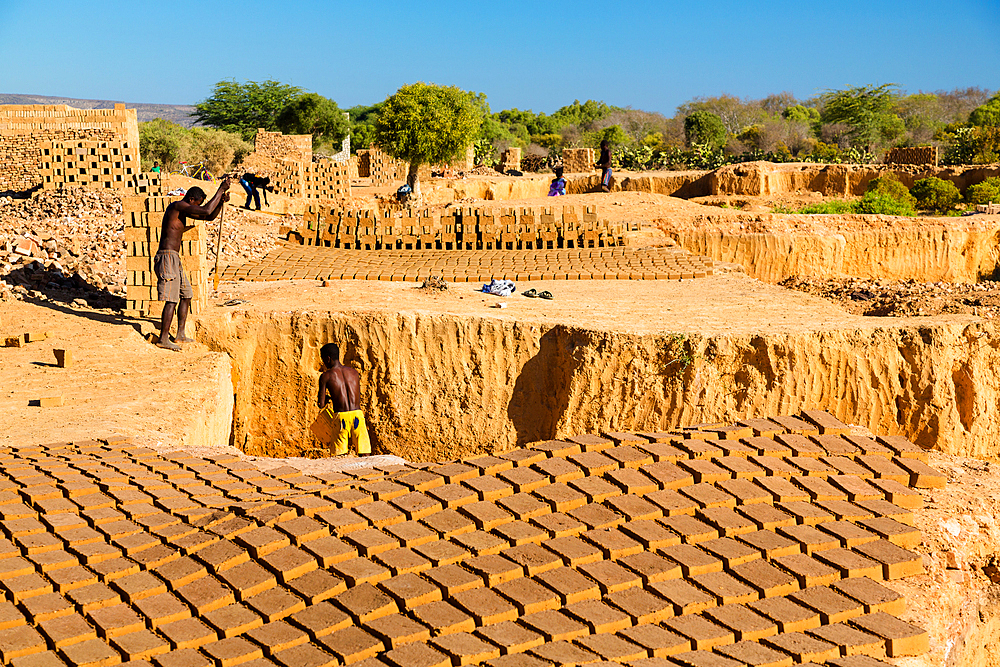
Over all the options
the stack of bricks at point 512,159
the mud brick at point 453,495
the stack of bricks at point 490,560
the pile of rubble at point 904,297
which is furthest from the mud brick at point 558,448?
the stack of bricks at point 512,159

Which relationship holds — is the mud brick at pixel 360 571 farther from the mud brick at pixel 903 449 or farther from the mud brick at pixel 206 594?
the mud brick at pixel 903 449

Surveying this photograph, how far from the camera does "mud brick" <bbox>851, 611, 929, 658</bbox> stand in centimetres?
319

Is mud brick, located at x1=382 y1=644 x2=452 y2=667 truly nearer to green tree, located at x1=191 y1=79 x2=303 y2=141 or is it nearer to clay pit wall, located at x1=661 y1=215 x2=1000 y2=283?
clay pit wall, located at x1=661 y1=215 x2=1000 y2=283

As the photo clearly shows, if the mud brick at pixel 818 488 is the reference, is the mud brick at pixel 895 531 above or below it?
below

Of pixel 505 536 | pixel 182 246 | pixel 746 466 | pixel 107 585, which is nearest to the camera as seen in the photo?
pixel 107 585

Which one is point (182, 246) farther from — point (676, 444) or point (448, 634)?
point (448, 634)

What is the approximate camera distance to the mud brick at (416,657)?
292 centimetres

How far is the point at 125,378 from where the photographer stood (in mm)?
6957

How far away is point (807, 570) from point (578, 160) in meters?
24.4

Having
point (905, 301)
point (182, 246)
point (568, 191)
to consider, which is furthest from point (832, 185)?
point (182, 246)

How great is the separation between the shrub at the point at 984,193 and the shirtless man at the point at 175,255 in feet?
59.0

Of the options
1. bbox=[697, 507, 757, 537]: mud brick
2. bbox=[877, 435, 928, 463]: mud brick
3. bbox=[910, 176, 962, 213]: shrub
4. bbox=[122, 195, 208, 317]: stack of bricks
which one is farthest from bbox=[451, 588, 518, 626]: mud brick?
bbox=[910, 176, 962, 213]: shrub

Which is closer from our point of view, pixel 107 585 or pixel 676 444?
pixel 107 585

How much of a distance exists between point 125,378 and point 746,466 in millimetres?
4904
